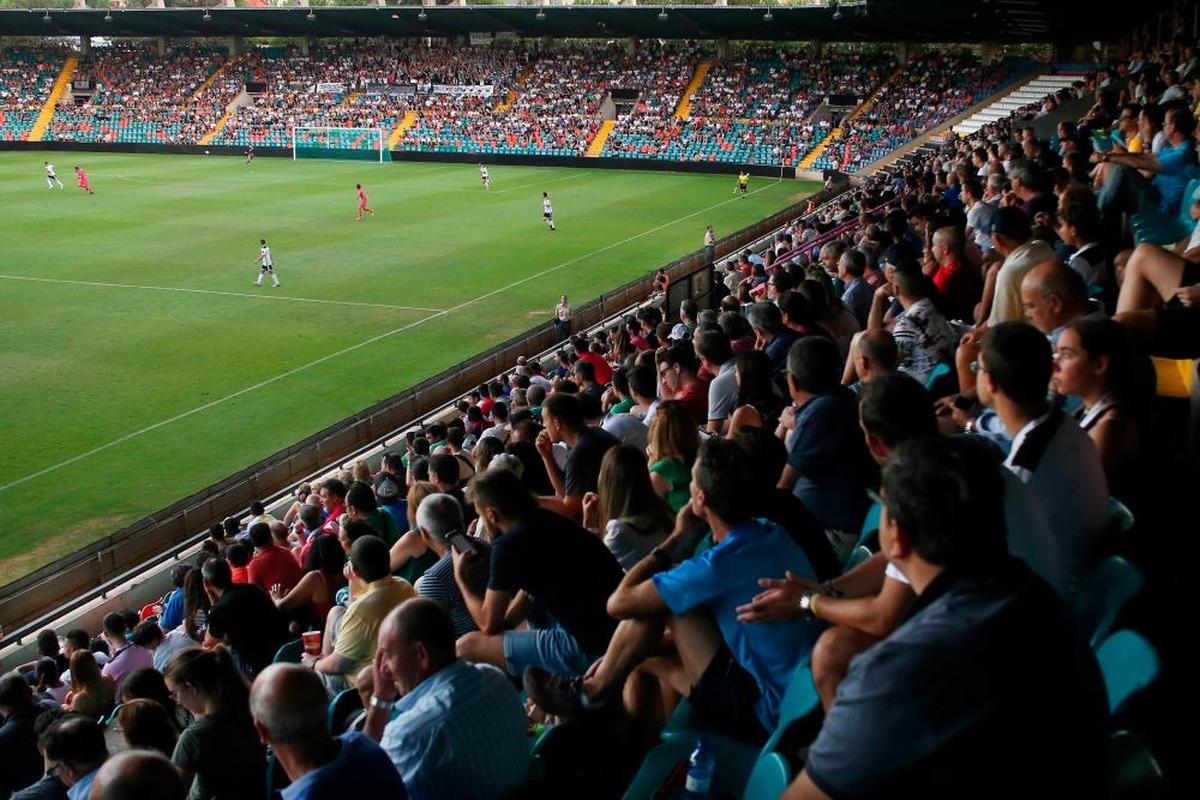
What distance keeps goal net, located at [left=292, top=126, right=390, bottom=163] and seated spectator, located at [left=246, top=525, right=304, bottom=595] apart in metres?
51.1

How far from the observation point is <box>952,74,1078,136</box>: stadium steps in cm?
4803

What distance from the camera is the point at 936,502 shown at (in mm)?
2875

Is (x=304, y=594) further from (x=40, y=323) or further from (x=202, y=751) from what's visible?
(x=40, y=323)

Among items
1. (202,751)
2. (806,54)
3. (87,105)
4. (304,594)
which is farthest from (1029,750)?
(87,105)

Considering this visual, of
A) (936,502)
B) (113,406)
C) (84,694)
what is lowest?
(113,406)

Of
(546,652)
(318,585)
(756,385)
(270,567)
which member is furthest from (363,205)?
(546,652)

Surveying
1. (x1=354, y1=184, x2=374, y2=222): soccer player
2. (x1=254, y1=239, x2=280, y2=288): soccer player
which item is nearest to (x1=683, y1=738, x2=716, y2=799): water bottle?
(x1=254, y1=239, x2=280, y2=288): soccer player

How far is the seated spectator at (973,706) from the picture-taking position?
248 centimetres

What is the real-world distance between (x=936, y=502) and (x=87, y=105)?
73767 millimetres

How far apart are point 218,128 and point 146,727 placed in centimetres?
6299

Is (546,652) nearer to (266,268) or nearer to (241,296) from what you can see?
(241,296)

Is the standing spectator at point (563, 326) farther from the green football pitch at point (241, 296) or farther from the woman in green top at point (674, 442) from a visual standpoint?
the woman in green top at point (674, 442)

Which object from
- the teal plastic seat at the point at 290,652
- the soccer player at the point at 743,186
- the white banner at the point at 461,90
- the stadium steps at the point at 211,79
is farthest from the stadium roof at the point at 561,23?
the teal plastic seat at the point at 290,652

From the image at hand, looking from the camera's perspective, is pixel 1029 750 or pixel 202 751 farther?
pixel 202 751
